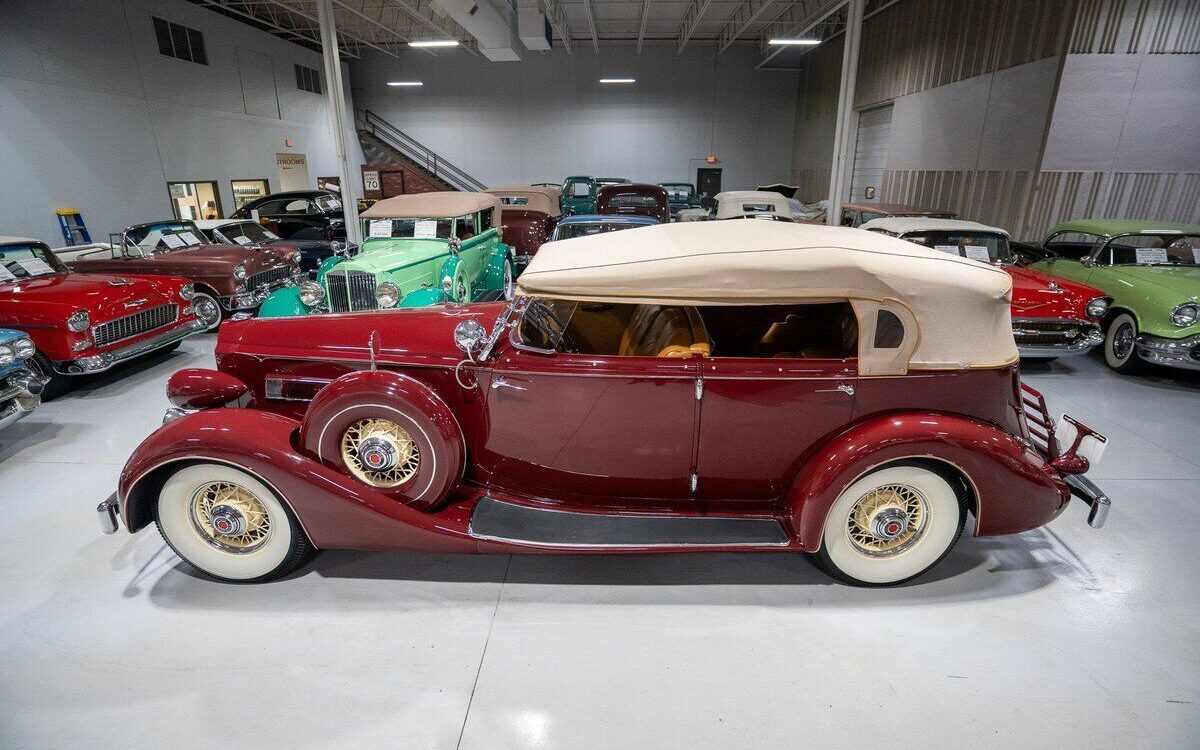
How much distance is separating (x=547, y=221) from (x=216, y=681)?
31.9ft

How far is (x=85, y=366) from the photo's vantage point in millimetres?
4941

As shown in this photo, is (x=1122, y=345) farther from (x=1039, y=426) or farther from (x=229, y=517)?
(x=229, y=517)

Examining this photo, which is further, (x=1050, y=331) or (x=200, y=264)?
(x=200, y=264)

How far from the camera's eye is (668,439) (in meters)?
2.64

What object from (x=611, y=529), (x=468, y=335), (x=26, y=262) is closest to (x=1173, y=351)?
(x=611, y=529)

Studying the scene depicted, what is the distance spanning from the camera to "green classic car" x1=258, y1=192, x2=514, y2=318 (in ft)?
18.4

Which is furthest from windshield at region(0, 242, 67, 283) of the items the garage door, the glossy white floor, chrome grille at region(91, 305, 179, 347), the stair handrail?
the garage door

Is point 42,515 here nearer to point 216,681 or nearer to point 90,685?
point 90,685

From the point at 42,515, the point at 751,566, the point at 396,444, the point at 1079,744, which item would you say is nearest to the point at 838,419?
the point at 751,566

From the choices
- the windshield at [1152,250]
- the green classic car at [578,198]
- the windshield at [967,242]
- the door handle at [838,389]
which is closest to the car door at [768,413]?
the door handle at [838,389]

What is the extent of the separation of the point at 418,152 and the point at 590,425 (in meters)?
21.7

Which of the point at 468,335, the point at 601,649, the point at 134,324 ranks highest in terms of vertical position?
the point at 468,335

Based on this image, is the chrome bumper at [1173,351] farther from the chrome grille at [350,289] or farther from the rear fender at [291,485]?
the chrome grille at [350,289]

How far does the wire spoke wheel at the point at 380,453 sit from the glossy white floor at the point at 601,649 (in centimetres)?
55
